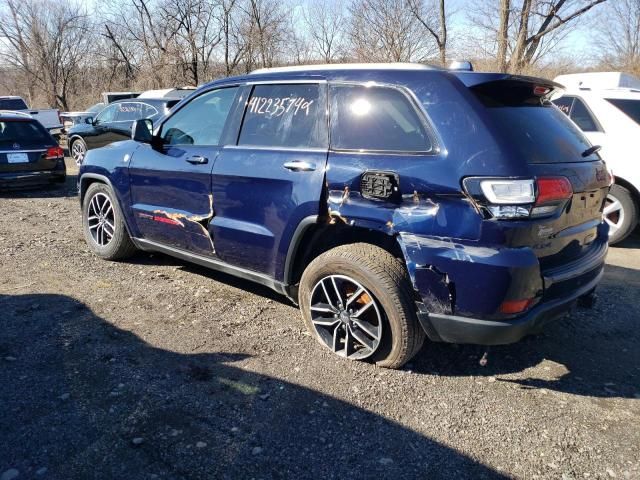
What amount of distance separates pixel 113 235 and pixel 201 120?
1.66 meters

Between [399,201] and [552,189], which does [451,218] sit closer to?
[399,201]

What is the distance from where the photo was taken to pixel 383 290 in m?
2.97

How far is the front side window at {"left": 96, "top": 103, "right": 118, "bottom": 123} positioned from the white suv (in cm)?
998

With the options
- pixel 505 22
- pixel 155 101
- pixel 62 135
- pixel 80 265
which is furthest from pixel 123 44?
pixel 80 265

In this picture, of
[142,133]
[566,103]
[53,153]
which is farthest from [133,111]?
[566,103]

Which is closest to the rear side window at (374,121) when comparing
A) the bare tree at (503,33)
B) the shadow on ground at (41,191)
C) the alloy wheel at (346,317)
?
the alloy wheel at (346,317)

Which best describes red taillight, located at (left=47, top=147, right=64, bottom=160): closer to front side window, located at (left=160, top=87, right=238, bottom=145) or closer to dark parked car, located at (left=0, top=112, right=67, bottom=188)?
dark parked car, located at (left=0, top=112, right=67, bottom=188)

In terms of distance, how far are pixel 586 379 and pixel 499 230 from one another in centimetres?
133

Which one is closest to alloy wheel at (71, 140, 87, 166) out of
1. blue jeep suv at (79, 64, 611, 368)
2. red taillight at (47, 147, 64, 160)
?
red taillight at (47, 147, 64, 160)

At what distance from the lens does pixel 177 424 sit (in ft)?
8.84

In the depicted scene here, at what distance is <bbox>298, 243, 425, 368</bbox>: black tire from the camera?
2953 millimetres

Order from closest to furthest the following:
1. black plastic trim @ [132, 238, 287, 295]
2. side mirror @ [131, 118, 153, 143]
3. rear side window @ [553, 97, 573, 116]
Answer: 1. black plastic trim @ [132, 238, 287, 295]
2. side mirror @ [131, 118, 153, 143]
3. rear side window @ [553, 97, 573, 116]

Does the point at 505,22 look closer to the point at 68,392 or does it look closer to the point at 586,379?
the point at 586,379

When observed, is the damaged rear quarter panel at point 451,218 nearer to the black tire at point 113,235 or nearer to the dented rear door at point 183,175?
the dented rear door at point 183,175
